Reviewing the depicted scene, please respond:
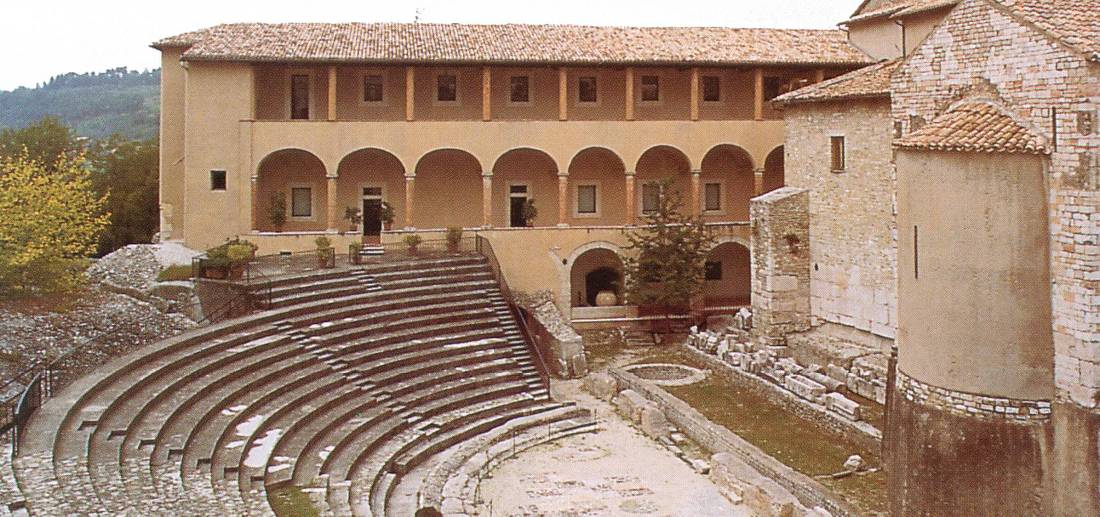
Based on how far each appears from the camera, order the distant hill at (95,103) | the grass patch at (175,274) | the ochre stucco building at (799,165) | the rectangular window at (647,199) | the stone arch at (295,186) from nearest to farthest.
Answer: the ochre stucco building at (799,165)
the grass patch at (175,274)
the stone arch at (295,186)
the rectangular window at (647,199)
the distant hill at (95,103)

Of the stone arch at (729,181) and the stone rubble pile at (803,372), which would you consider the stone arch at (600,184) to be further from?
the stone rubble pile at (803,372)

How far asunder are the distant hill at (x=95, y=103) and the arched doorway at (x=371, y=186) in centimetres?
7490

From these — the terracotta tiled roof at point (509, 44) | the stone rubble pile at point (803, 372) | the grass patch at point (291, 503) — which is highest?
the terracotta tiled roof at point (509, 44)

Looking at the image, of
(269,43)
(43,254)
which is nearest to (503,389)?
(43,254)

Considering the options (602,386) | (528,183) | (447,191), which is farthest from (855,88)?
(447,191)

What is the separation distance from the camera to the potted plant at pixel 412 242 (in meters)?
31.0

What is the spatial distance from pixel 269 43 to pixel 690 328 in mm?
16639

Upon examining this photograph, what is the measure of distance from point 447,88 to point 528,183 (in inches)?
179

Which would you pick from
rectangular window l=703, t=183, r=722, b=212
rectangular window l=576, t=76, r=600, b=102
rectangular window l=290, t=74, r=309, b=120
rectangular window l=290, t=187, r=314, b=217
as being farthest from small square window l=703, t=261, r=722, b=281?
rectangular window l=290, t=74, r=309, b=120

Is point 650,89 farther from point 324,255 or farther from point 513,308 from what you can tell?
point 324,255

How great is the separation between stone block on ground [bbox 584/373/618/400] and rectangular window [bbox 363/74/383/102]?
13.8 m

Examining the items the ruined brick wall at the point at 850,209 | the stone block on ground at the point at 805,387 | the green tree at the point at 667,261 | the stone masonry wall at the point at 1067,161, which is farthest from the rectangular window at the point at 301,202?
the stone masonry wall at the point at 1067,161

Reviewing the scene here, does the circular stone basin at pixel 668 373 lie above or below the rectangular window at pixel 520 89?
below

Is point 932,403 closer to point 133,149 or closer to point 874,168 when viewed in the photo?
point 874,168
